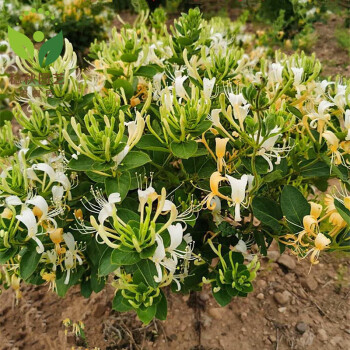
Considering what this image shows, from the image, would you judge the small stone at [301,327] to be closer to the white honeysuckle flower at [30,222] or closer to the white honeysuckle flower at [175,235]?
the white honeysuckle flower at [175,235]

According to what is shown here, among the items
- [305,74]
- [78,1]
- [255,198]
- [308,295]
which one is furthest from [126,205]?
[78,1]

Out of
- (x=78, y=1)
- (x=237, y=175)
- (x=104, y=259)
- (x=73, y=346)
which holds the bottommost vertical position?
(x=73, y=346)

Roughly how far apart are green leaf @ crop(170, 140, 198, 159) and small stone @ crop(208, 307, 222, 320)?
1203mm

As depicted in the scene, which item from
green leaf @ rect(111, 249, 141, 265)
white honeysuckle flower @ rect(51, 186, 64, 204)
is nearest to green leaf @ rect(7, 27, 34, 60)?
white honeysuckle flower @ rect(51, 186, 64, 204)

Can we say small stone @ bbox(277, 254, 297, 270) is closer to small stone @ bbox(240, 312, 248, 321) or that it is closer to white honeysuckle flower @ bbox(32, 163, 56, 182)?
small stone @ bbox(240, 312, 248, 321)

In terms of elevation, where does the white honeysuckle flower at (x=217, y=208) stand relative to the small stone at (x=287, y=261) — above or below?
above

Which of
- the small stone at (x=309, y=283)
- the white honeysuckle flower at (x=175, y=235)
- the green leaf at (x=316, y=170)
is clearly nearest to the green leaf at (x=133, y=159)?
the white honeysuckle flower at (x=175, y=235)

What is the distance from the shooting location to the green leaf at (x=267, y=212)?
3.66 feet

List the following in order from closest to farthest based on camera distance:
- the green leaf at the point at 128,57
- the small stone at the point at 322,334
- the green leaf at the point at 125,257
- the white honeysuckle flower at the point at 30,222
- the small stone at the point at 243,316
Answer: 1. the green leaf at the point at 125,257
2. the white honeysuckle flower at the point at 30,222
3. the green leaf at the point at 128,57
4. the small stone at the point at 322,334
5. the small stone at the point at 243,316

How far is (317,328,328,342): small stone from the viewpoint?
1.76 m

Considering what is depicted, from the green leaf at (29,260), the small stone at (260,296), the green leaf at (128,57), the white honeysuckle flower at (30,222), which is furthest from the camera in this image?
the small stone at (260,296)

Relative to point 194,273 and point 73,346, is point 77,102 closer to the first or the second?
point 194,273

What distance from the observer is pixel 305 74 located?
1.24 m

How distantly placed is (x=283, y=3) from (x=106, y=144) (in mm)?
4854
